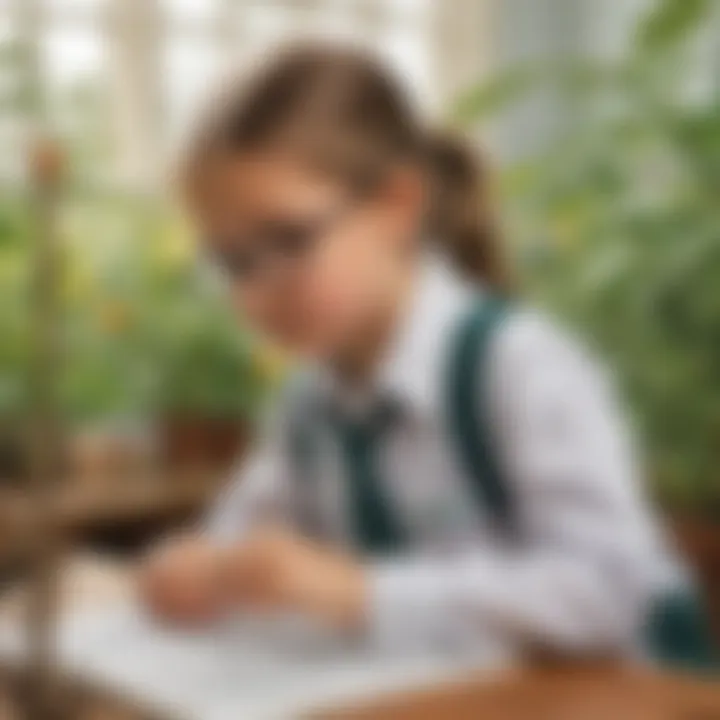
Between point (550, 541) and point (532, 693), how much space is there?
9 cm

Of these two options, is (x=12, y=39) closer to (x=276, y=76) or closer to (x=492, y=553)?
(x=276, y=76)

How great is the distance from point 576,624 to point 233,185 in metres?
0.32

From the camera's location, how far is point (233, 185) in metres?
0.89

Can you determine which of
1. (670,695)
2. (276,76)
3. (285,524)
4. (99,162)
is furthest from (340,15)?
(670,695)

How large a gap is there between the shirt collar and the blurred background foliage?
5 cm

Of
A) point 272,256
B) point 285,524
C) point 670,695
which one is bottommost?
point 670,695

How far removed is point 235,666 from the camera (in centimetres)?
86

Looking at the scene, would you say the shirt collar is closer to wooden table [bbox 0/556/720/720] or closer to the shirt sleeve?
the shirt sleeve

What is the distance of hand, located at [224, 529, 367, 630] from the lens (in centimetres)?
86

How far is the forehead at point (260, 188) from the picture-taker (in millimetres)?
889

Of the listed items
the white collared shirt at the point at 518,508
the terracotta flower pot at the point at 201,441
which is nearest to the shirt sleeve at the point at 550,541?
the white collared shirt at the point at 518,508

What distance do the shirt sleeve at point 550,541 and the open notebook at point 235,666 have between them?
0.03m

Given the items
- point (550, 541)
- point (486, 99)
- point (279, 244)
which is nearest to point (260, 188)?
point (279, 244)

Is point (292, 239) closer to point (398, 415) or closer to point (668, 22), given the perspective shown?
point (398, 415)
